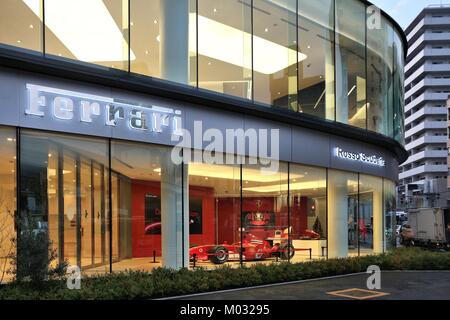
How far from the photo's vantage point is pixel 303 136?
1973 centimetres

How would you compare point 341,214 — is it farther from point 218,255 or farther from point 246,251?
point 218,255

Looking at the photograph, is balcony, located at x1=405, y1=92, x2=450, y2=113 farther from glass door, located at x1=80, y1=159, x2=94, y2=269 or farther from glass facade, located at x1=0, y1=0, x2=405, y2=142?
glass door, located at x1=80, y1=159, x2=94, y2=269

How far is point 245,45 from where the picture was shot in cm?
1864

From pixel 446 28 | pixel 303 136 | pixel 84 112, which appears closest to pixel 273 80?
pixel 303 136

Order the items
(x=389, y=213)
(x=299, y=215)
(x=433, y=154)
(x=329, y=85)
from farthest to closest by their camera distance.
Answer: (x=433, y=154) < (x=389, y=213) < (x=329, y=85) < (x=299, y=215)

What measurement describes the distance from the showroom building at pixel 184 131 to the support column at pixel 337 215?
76 millimetres

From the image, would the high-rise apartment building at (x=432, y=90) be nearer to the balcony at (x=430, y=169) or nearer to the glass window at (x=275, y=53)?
the balcony at (x=430, y=169)

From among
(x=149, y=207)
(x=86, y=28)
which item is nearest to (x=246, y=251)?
(x=149, y=207)

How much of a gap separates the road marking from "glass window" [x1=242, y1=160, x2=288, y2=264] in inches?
184

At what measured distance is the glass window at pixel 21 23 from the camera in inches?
502

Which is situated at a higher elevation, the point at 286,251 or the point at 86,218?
the point at 86,218

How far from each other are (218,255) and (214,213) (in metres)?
1.49
